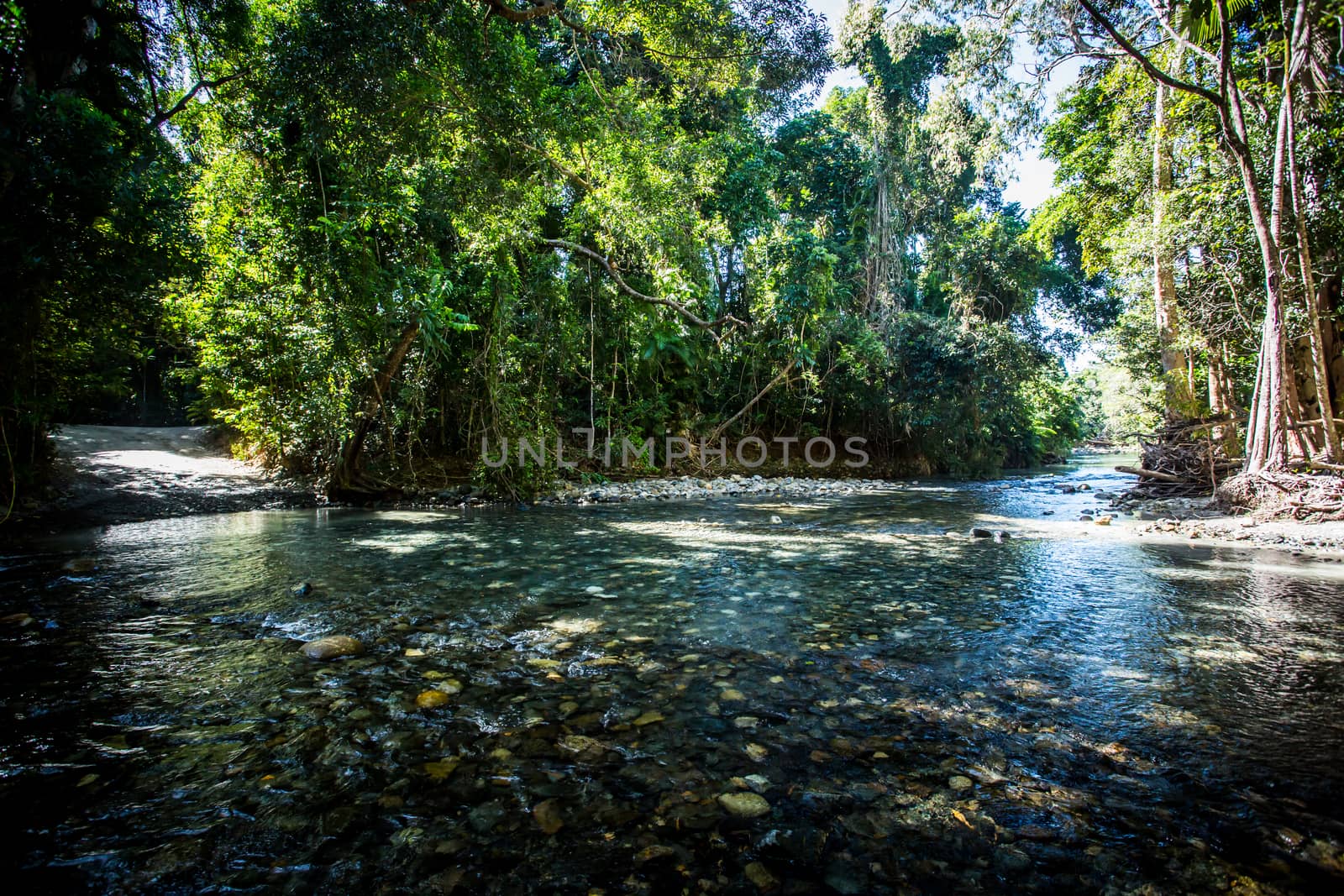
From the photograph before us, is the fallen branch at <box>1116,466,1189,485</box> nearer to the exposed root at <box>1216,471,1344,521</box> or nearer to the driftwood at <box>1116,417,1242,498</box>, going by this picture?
the driftwood at <box>1116,417,1242,498</box>

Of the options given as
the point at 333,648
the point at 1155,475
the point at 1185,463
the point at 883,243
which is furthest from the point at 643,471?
the point at 333,648

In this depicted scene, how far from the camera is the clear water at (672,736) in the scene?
4.30 feet

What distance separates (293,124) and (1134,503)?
1285cm

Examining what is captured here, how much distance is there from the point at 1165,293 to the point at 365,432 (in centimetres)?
1344

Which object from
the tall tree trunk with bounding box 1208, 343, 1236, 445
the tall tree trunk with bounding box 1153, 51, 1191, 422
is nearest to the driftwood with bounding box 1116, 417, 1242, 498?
the tall tree trunk with bounding box 1208, 343, 1236, 445

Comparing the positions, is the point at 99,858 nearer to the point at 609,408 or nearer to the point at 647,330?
the point at 609,408

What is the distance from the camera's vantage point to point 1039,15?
10.9 m

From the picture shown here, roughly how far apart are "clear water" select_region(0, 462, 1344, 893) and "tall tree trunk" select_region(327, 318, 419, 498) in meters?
5.05

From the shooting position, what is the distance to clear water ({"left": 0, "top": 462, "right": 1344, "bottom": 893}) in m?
1.31

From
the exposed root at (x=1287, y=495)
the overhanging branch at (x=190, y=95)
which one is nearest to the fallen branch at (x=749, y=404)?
the exposed root at (x=1287, y=495)

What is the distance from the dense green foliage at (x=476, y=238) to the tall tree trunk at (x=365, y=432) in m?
0.05

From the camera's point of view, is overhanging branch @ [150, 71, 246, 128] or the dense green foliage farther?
overhanging branch @ [150, 71, 246, 128]

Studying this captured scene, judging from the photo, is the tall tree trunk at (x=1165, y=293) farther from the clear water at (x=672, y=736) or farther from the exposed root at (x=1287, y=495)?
the clear water at (x=672, y=736)

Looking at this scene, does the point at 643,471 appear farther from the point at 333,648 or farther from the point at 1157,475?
the point at 333,648
